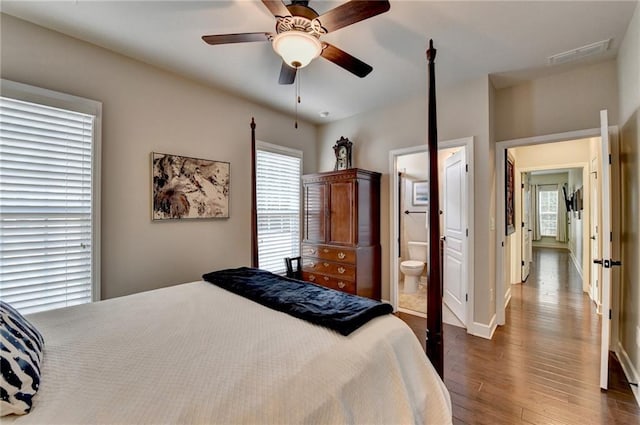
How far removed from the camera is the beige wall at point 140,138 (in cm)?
213

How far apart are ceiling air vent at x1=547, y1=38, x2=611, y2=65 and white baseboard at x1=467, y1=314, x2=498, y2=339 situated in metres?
2.58

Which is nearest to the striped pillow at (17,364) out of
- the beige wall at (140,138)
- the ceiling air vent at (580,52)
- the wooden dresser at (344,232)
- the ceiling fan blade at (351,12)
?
the beige wall at (140,138)

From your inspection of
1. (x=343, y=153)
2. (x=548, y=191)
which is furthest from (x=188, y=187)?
(x=548, y=191)

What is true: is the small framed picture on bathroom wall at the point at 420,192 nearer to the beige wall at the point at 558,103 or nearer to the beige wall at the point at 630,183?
the beige wall at the point at 558,103

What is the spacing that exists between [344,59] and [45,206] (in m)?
2.48

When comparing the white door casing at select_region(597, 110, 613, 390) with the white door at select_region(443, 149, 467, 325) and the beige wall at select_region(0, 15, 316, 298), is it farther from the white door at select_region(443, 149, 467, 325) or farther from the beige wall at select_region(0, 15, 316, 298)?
the beige wall at select_region(0, 15, 316, 298)

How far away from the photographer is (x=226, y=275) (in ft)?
7.58

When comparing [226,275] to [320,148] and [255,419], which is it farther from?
[320,148]

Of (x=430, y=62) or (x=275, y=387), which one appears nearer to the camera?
(x=275, y=387)

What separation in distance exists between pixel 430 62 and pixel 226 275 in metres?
2.13

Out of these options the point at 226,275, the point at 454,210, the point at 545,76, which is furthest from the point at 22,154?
the point at 545,76

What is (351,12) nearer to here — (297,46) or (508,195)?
(297,46)

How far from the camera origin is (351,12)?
4.86 feet

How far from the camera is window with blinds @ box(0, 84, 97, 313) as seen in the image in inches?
77.0
